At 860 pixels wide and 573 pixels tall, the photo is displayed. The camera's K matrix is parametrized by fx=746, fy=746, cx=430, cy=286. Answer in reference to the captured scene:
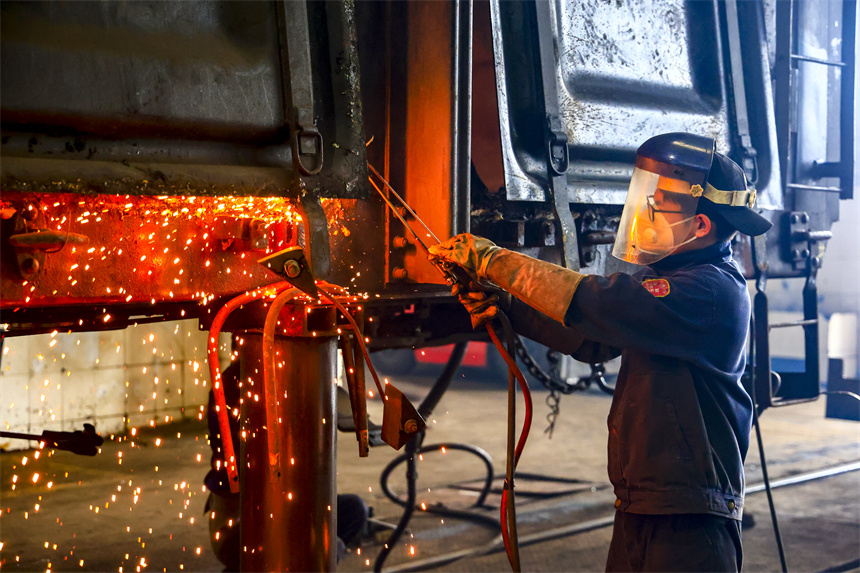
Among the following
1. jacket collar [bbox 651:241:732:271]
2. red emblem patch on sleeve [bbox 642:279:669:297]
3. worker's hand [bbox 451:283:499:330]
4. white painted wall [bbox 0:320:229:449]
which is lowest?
white painted wall [bbox 0:320:229:449]

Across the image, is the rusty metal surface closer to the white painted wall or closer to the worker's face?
the worker's face

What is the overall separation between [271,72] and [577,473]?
4.55 metres

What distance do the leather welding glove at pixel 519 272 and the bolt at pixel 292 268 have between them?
18.1 inches

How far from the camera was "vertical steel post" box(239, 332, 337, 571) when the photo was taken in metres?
1.87

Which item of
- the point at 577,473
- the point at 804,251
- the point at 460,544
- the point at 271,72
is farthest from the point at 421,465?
the point at 271,72

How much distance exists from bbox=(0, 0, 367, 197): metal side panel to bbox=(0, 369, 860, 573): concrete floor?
2447 mm

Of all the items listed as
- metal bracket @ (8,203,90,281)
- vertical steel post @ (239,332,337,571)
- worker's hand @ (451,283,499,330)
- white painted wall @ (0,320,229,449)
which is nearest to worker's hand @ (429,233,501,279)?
worker's hand @ (451,283,499,330)

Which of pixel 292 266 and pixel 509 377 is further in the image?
pixel 509 377

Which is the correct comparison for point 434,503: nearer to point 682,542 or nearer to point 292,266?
point 682,542

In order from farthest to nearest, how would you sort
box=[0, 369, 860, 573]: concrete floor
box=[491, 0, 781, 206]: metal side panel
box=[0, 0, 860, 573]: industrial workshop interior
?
box=[0, 369, 860, 573]: concrete floor
box=[491, 0, 781, 206]: metal side panel
box=[0, 0, 860, 573]: industrial workshop interior

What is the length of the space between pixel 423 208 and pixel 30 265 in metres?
1.00

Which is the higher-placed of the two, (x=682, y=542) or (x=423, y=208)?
(x=423, y=208)

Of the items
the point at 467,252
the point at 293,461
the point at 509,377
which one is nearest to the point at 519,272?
the point at 467,252

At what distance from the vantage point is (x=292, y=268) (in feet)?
5.20
